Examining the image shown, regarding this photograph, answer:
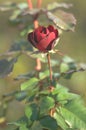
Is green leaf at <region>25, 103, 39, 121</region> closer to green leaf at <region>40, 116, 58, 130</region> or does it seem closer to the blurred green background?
green leaf at <region>40, 116, 58, 130</region>

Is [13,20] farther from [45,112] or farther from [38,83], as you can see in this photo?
[45,112]

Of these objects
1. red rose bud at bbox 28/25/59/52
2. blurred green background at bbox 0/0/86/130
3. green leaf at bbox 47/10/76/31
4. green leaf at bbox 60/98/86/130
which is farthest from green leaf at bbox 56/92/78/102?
blurred green background at bbox 0/0/86/130

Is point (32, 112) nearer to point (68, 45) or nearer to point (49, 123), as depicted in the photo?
point (49, 123)

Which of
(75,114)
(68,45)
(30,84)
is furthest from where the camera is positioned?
(68,45)

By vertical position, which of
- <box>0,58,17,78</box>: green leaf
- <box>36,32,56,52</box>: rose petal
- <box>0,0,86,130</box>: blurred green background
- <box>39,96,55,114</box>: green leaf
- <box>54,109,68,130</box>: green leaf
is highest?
<box>36,32,56,52</box>: rose petal

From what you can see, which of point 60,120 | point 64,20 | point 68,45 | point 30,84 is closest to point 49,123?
point 60,120

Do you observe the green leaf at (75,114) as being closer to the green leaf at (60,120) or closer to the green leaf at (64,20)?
the green leaf at (60,120)
